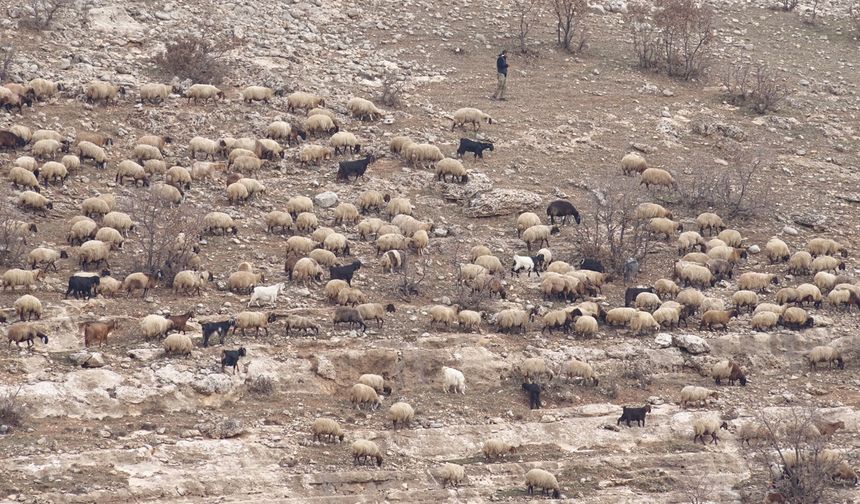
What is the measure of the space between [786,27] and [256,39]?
15.9 m

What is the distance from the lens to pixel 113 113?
33.4m

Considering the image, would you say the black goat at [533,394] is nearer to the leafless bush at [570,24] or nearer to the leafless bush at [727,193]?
the leafless bush at [727,193]

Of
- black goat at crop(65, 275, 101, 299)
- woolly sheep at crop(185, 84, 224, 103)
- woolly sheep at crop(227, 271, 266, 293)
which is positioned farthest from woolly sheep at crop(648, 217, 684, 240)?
black goat at crop(65, 275, 101, 299)

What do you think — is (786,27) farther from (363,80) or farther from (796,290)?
(796,290)

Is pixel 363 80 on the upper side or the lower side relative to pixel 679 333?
upper

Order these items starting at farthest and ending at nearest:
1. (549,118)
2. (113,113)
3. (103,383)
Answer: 1. (549,118)
2. (113,113)
3. (103,383)

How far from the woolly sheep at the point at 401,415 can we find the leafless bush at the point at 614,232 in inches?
281

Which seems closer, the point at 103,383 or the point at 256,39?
the point at 103,383

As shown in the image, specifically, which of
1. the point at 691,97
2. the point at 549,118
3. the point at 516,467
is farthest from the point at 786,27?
the point at 516,467

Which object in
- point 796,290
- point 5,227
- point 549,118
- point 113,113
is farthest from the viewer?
point 549,118

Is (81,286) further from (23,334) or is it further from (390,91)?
(390,91)

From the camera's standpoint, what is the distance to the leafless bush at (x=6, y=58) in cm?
3366

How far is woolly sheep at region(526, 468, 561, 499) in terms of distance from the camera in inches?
905

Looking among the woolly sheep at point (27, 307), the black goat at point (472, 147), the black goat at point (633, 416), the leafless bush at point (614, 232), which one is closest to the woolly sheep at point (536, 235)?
the leafless bush at point (614, 232)
